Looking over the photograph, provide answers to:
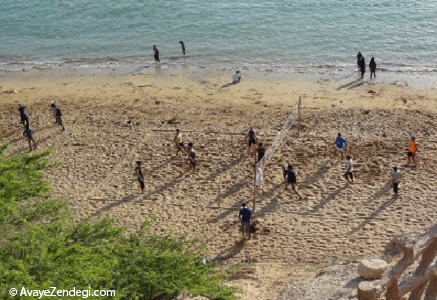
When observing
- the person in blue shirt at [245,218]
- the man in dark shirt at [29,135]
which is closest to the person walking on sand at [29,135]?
the man in dark shirt at [29,135]

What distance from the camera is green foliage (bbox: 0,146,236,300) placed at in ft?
27.6

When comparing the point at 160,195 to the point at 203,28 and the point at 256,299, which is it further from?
the point at 203,28

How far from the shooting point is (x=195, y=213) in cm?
1473

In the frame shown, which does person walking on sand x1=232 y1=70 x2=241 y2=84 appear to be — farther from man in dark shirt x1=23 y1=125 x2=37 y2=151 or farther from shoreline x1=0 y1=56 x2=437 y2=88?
man in dark shirt x1=23 y1=125 x2=37 y2=151

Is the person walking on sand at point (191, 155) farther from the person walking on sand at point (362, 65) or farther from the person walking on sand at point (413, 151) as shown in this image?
the person walking on sand at point (362, 65)

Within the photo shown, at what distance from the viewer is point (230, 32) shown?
3488cm

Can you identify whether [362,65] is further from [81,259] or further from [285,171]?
[81,259]

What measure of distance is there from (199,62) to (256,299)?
2154cm

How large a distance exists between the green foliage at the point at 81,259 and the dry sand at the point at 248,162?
1810mm

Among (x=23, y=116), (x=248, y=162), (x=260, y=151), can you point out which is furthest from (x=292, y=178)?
(x=23, y=116)

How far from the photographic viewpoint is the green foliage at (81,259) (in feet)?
27.6

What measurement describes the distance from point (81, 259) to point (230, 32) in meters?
28.1

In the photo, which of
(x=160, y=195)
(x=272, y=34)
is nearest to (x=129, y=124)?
(x=160, y=195)

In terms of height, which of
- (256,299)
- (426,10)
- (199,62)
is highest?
(426,10)
